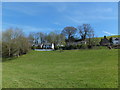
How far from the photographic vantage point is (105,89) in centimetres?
258

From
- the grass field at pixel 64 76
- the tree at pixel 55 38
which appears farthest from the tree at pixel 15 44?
the tree at pixel 55 38

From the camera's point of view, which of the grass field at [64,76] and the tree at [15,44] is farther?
the tree at [15,44]

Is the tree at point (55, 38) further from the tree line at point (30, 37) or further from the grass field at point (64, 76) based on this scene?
the grass field at point (64, 76)

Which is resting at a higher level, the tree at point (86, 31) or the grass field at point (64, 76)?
the tree at point (86, 31)

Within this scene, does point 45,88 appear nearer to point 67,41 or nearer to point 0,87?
point 0,87

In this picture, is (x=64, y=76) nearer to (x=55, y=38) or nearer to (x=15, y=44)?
(x=15, y=44)

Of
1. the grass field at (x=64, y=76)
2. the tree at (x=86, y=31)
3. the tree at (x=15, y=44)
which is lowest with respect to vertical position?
the grass field at (x=64, y=76)

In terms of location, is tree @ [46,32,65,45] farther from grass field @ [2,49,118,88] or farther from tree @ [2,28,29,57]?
grass field @ [2,49,118,88]

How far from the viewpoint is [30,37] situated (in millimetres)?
25750

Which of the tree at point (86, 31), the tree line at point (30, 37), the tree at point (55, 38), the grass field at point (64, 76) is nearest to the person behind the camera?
the grass field at point (64, 76)

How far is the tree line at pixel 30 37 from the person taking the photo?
15.7 m

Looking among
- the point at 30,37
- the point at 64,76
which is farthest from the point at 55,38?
the point at 64,76

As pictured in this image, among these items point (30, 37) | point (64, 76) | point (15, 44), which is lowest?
point (64, 76)

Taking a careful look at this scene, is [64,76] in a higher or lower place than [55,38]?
lower
